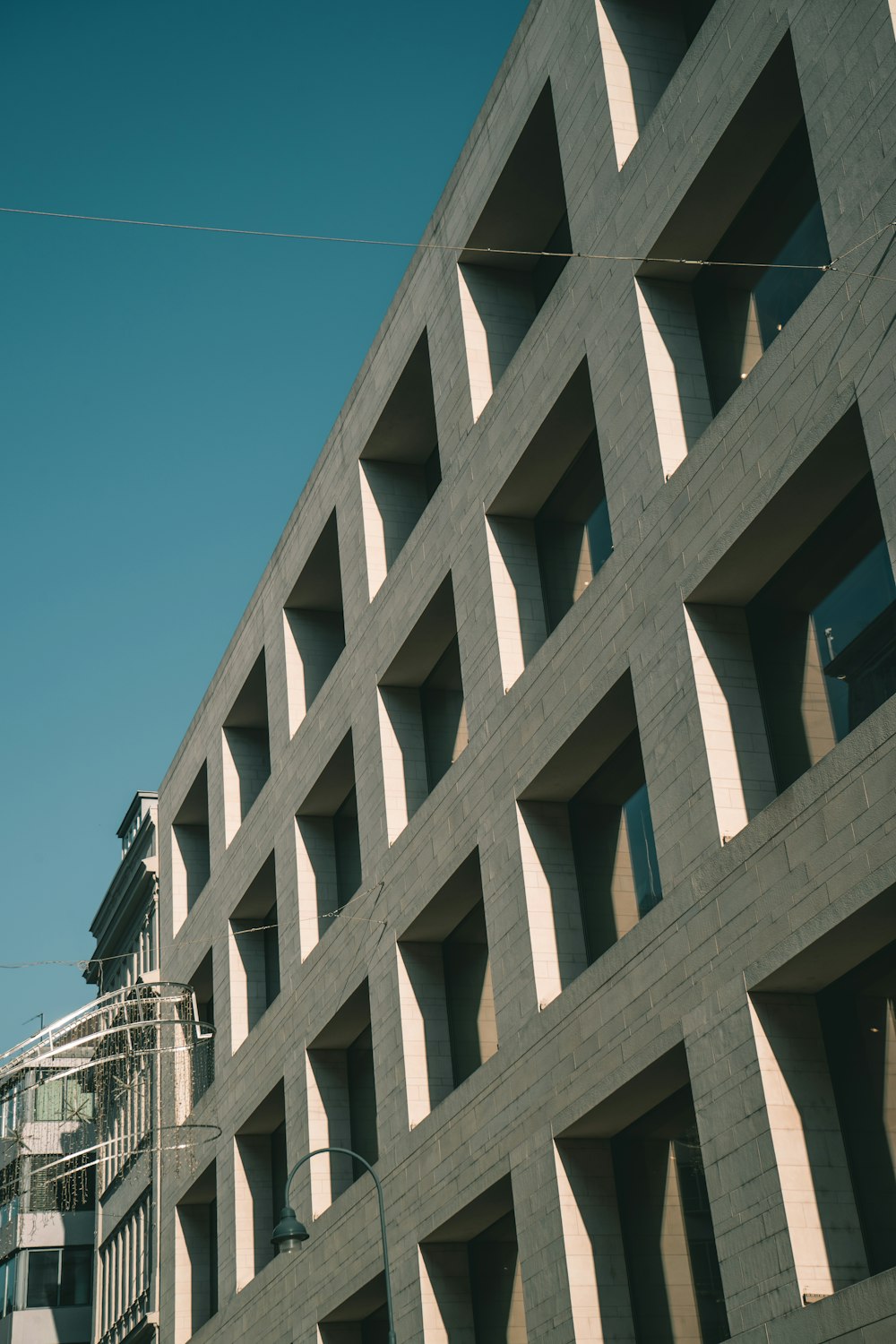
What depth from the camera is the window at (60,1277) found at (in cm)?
5419

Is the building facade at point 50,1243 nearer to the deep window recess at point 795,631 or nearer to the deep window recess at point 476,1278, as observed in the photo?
the deep window recess at point 476,1278

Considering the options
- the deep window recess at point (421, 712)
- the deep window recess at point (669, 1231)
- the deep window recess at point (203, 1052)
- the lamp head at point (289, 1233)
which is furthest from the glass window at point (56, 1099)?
the deep window recess at point (669, 1231)

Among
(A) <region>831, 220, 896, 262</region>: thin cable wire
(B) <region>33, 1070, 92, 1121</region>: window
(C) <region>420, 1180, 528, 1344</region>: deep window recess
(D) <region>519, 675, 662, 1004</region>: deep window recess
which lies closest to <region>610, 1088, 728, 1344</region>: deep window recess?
(D) <region>519, 675, 662, 1004</region>: deep window recess

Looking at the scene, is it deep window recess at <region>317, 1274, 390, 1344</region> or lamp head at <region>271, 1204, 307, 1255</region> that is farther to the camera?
deep window recess at <region>317, 1274, 390, 1344</region>

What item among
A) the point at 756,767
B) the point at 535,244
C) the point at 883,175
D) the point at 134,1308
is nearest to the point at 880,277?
the point at 883,175

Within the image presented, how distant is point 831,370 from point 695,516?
3.05 m

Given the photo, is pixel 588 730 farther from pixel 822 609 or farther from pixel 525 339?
pixel 525 339

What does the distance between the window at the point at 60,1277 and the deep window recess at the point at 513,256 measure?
38297 millimetres

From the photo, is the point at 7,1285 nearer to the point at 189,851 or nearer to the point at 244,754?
the point at 189,851

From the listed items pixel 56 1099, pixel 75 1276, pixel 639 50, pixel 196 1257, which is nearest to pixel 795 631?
pixel 639 50

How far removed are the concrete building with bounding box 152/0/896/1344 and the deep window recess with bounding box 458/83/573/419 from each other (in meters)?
0.07

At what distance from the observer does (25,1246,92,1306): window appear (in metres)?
54.2

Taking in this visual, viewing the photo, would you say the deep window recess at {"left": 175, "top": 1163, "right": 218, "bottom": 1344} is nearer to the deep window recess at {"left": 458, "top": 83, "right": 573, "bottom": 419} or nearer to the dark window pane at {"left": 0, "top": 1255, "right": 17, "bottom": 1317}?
the dark window pane at {"left": 0, "top": 1255, "right": 17, "bottom": 1317}

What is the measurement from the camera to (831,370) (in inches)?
720
